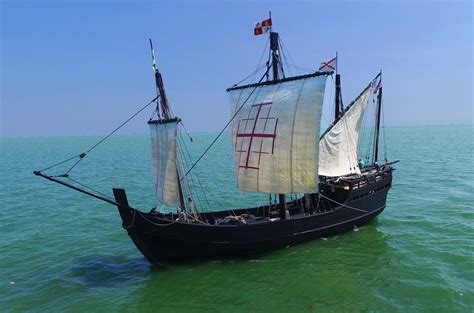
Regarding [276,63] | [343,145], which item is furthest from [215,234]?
[343,145]

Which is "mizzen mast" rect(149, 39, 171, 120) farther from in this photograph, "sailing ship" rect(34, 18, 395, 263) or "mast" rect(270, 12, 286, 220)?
"mast" rect(270, 12, 286, 220)

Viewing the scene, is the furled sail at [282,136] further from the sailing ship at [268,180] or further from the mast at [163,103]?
the mast at [163,103]

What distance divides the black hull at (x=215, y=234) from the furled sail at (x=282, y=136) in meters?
2.29

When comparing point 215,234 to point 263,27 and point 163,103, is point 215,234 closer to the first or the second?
point 163,103

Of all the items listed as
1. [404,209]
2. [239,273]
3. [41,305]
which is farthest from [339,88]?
[41,305]

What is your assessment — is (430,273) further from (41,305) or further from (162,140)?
(41,305)

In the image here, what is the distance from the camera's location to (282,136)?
20500 mm

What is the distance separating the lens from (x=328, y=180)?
24.1m

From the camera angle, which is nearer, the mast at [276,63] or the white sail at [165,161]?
the white sail at [165,161]

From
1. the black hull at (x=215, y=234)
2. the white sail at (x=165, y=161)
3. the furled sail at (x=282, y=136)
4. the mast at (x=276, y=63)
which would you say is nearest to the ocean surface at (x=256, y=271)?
the black hull at (x=215, y=234)

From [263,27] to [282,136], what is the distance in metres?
6.46

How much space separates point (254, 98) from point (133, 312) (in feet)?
43.9

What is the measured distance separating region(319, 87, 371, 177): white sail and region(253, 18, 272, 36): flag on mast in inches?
318

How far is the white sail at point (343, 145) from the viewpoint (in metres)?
24.5
